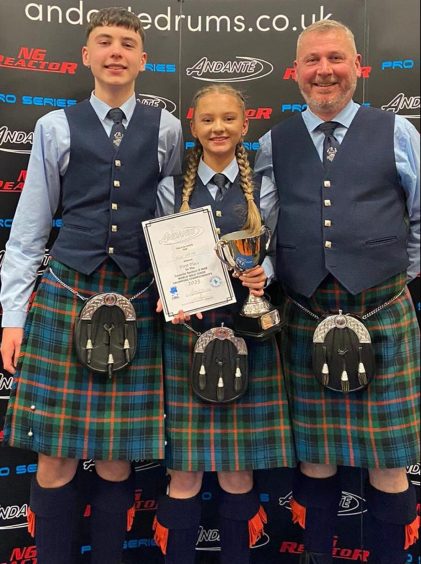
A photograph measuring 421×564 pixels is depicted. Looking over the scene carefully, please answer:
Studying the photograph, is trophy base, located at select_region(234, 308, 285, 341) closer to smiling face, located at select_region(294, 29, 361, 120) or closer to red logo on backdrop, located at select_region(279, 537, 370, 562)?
smiling face, located at select_region(294, 29, 361, 120)

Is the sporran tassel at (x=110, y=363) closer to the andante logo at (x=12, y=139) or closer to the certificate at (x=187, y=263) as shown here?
the certificate at (x=187, y=263)

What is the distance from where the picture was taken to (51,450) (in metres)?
1.75

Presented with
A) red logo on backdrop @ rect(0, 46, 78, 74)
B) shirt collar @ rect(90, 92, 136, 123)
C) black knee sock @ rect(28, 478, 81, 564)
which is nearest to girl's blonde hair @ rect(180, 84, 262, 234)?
shirt collar @ rect(90, 92, 136, 123)

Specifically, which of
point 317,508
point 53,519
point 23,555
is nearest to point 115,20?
point 53,519

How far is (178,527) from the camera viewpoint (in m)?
1.80

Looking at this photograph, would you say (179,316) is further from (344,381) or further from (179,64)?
(179,64)

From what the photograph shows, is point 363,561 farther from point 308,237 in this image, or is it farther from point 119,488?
point 308,237

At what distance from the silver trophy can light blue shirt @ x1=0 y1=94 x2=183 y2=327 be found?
41 centimetres

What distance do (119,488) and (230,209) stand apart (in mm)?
989

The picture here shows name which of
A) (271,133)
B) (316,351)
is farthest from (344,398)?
(271,133)

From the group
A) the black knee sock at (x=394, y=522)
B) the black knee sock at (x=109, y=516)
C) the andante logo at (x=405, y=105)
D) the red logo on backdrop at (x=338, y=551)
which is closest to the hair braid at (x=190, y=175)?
the andante logo at (x=405, y=105)

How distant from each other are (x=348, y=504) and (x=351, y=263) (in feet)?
3.82

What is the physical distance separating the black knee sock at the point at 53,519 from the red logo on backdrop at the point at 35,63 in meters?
1.45

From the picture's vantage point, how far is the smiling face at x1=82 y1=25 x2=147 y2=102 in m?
1.74
